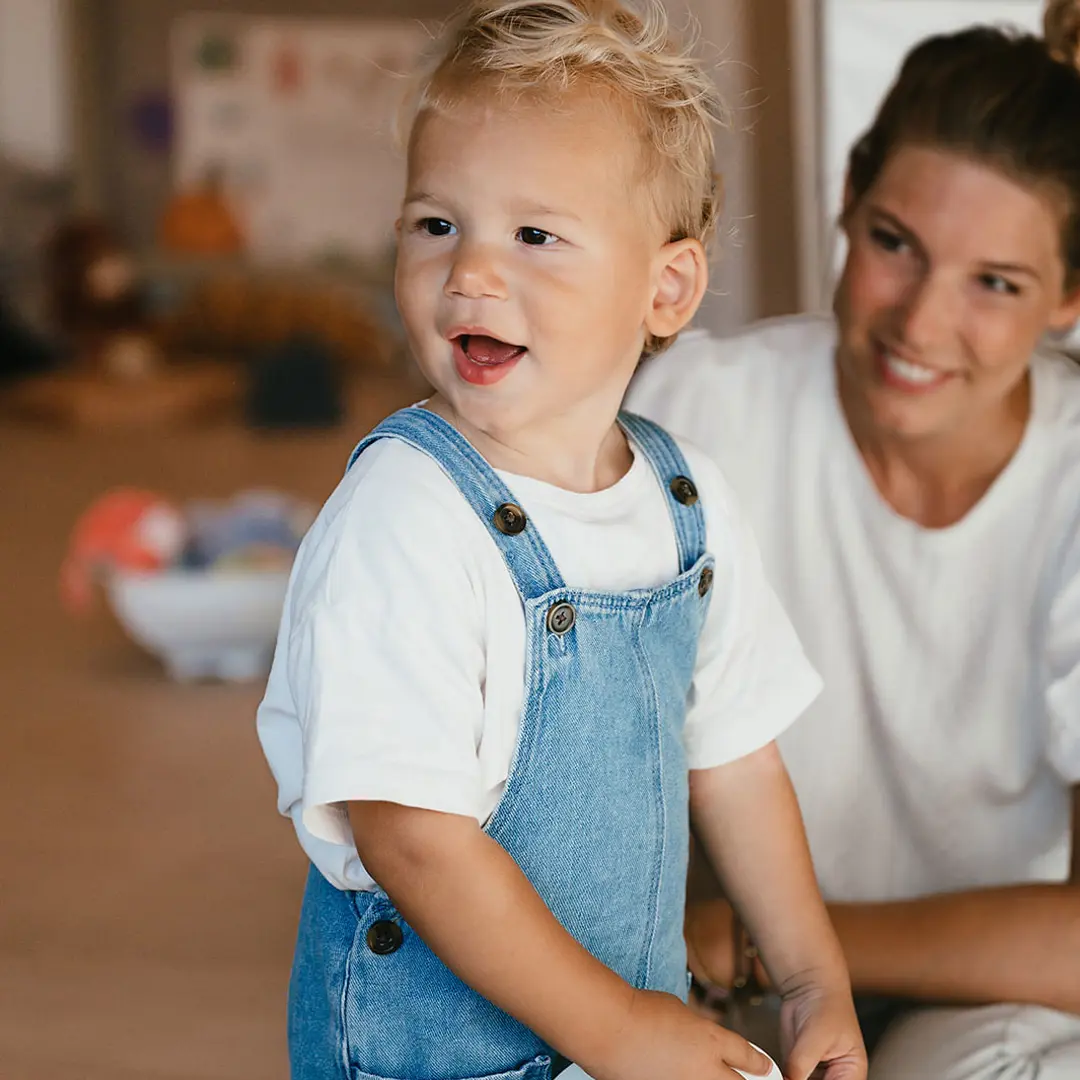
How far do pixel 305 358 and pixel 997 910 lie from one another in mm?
4256

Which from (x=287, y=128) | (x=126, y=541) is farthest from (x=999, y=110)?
(x=287, y=128)

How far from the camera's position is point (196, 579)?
97.4 inches

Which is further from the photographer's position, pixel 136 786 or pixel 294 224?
pixel 294 224

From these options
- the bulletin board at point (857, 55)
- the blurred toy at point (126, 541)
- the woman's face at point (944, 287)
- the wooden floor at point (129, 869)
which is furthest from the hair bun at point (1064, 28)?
the blurred toy at point (126, 541)

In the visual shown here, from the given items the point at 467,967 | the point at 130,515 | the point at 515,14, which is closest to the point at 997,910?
the point at 467,967

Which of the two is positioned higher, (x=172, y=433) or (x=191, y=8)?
(x=191, y=8)

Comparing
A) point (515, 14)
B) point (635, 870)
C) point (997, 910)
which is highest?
point (515, 14)

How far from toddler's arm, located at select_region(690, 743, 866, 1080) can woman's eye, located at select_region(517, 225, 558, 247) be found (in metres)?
0.35

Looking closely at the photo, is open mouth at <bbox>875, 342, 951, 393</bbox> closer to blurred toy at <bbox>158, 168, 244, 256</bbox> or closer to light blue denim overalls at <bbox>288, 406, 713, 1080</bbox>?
light blue denim overalls at <bbox>288, 406, 713, 1080</bbox>

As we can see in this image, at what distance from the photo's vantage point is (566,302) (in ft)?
2.64

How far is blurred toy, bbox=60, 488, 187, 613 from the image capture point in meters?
2.54

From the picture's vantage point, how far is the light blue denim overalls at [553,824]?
2.68ft

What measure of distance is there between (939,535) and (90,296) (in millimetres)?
5063

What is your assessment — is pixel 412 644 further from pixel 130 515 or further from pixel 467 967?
pixel 130 515
